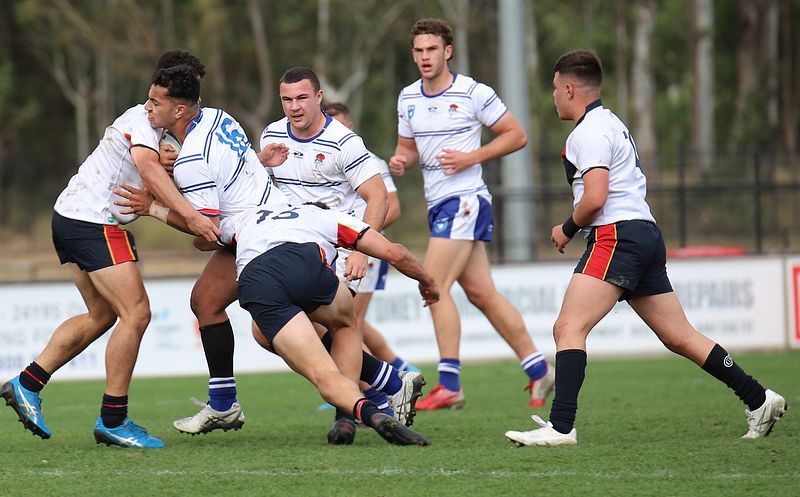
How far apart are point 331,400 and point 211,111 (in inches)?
69.0

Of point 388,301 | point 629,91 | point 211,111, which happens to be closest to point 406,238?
point 388,301

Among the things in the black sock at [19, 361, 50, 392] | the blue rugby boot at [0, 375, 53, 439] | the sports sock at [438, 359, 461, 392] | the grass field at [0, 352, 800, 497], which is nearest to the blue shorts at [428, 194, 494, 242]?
the sports sock at [438, 359, 461, 392]

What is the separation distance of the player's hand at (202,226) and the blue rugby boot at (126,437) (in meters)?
1.17

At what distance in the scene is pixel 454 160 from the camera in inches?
332

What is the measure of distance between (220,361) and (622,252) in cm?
238

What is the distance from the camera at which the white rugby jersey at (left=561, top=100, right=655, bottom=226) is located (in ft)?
19.6

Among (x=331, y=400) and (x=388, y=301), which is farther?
(x=388, y=301)

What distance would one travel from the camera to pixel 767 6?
3769cm

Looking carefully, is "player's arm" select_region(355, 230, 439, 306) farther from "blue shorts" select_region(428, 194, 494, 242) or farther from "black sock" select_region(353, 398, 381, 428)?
"blue shorts" select_region(428, 194, 494, 242)

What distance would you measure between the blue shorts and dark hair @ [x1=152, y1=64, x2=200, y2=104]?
8.97 feet

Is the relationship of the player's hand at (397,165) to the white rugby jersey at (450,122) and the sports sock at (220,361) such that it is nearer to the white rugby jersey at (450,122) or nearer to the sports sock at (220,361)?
the white rugby jersey at (450,122)

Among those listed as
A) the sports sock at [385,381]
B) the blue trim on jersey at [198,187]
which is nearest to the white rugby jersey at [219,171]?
the blue trim on jersey at [198,187]

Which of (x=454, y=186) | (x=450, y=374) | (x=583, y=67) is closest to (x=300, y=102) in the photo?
(x=583, y=67)

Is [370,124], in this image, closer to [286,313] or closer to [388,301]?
[388,301]
